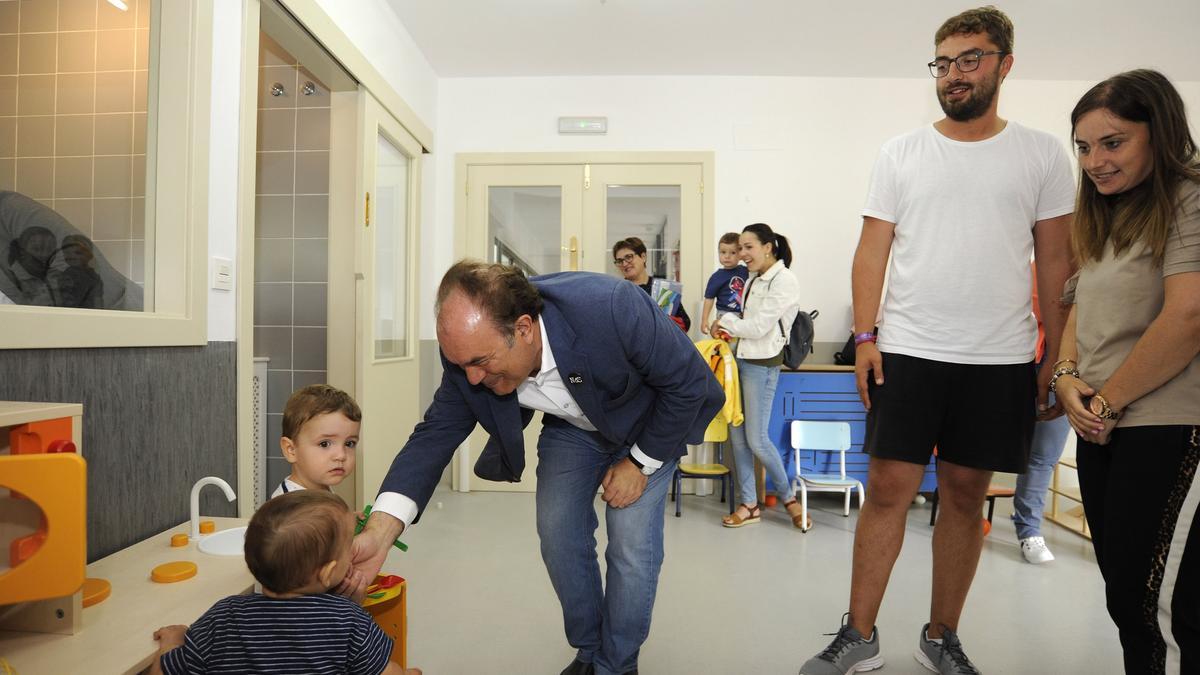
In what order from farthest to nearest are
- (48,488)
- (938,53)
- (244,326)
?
(244,326) → (938,53) → (48,488)

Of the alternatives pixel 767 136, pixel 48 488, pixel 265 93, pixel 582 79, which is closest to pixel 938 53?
pixel 48 488

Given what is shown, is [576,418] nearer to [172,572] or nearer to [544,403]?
[544,403]

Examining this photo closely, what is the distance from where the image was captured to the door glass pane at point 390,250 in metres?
3.27

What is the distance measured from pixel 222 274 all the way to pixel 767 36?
2.93 metres

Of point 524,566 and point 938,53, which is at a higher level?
point 938,53

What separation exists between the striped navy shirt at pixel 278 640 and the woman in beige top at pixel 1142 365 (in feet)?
4.15

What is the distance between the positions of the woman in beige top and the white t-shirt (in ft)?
0.71

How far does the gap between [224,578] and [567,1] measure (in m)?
2.89

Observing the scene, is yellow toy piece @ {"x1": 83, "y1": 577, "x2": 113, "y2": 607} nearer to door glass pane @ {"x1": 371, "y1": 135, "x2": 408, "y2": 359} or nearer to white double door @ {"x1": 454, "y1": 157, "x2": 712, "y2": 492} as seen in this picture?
door glass pane @ {"x1": 371, "y1": 135, "x2": 408, "y2": 359}

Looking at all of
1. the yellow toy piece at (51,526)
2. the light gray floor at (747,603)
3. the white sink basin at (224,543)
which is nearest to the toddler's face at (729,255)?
the light gray floor at (747,603)

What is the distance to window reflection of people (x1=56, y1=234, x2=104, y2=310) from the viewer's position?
153 centimetres

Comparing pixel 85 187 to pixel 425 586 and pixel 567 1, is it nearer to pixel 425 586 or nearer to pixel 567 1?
pixel 425 586

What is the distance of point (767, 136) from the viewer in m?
4.07

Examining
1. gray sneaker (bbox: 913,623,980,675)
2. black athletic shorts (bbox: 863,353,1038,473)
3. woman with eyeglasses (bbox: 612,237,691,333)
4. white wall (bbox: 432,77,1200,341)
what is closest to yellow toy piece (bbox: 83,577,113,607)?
black athletic shorts (bbox: 863,353,1038,473)
